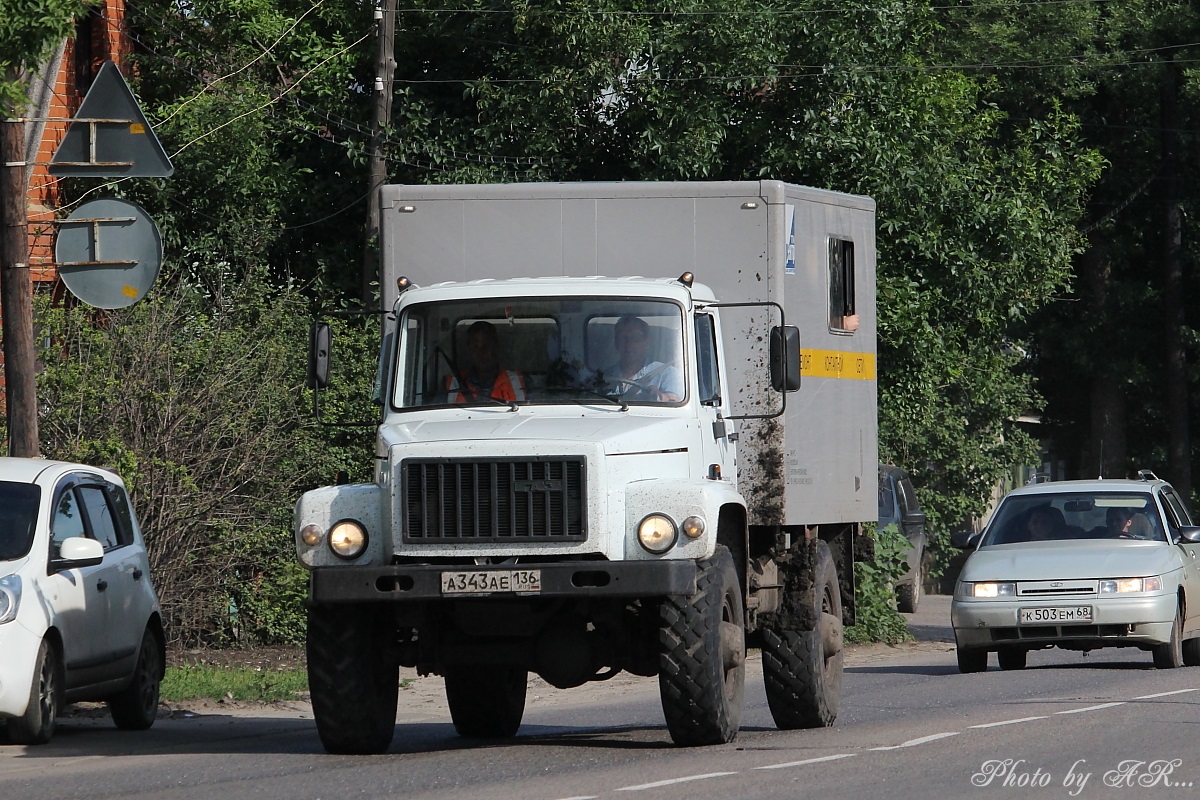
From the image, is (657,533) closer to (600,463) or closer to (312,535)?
(600,463)

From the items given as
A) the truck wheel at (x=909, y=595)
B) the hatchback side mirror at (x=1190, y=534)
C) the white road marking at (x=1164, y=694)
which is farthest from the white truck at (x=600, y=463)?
the truck wheel at (x=909, y=595)

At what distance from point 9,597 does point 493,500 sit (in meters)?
3.12

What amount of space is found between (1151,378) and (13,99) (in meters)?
39.1

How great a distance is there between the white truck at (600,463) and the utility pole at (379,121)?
35.5 ft

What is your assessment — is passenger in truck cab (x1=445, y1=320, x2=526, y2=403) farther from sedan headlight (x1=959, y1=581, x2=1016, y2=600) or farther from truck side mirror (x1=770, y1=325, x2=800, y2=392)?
sedan headlight (x1=959, y1=581, x2=1016, y2=600)

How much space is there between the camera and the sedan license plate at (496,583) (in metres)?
9.70

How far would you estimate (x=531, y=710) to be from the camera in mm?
15523

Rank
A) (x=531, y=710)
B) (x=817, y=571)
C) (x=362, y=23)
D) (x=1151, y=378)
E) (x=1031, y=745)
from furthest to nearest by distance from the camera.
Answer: (x=1151, y=378), (x=362, y=23), (x=531, y=710), (x=817, y=571), (x=1031, y=745)

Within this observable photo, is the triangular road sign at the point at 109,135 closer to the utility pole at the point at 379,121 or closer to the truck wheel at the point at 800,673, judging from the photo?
the truck wheel at the point at 800,673

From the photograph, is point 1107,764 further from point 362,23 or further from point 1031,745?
point 362,23

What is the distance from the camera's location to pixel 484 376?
1077cm

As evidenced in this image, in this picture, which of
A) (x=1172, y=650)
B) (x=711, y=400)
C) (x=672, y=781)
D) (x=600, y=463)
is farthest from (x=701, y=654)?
(x=1172, y=650)

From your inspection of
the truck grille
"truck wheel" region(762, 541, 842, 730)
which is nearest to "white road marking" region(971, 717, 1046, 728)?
"truck wheel" region(762, 541, 842, 730)

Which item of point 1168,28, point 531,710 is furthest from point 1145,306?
point 531,710
